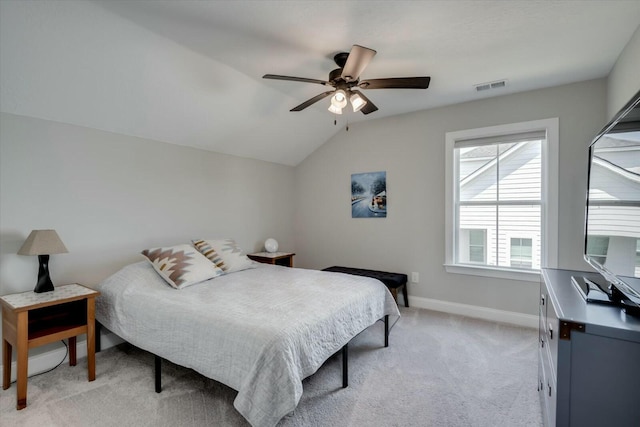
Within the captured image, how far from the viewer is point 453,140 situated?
3492mm

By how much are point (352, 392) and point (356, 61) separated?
2181 mm

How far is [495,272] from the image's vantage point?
10.7 feet

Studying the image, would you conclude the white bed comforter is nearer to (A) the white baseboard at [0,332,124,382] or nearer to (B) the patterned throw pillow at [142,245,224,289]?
(B) the patterned throw pillow at [142,245,224,289]

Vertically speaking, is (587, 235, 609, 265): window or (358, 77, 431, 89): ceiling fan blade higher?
(358, 77, 431, 89): ceiling fan blade

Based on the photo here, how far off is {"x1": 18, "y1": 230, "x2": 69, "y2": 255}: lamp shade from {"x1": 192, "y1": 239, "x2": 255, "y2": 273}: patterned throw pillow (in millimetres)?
1120

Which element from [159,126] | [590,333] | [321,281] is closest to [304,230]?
[321,281]

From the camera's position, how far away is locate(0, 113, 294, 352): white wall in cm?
223

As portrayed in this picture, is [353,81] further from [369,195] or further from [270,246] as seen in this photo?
[270,246]

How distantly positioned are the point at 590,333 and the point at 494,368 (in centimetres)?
153

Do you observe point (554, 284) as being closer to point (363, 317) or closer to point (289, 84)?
point (363, 317)

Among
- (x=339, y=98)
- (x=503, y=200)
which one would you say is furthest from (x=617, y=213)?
(x=503, y=200)

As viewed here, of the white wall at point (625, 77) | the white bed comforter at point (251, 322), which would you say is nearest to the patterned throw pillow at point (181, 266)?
the white bed comforter at point (251, 322)

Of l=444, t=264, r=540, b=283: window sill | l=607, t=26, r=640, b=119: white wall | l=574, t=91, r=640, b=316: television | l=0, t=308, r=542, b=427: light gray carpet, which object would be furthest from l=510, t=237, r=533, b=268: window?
l=574, t=91, r=640, b=316: television

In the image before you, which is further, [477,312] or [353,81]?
[477,312]
